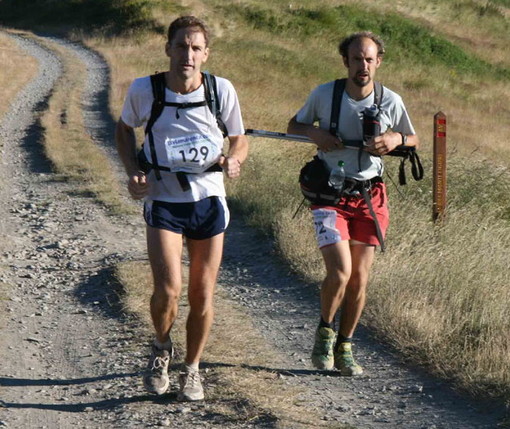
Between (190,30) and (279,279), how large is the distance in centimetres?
332

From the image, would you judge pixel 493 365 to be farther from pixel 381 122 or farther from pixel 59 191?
pixel 59 191

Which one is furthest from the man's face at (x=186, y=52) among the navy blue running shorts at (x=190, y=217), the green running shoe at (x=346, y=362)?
the green running shoe at (x=346, y=362)

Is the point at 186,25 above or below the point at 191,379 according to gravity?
above

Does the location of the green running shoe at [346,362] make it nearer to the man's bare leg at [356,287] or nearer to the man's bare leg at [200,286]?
the man's bare leg at [356,287]

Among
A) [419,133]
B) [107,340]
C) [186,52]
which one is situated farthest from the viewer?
[419,133]

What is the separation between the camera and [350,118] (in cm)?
552

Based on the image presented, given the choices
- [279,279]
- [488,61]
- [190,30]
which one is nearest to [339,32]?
[488,61]

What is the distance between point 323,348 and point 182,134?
1509 millimetres

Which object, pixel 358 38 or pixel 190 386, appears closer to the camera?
pixel 190 386

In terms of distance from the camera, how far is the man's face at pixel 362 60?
5.45m

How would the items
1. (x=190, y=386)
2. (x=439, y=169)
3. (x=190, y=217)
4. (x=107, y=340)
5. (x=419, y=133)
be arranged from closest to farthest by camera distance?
1. (x=190, y=217)
2. (x=190, y=386)
3. (x=107, y=340)
4. (x=439, y=169)
5. (x=419, y=133)

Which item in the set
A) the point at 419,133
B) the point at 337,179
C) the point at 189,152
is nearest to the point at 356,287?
the point at 337,179

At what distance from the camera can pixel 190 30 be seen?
4.91m

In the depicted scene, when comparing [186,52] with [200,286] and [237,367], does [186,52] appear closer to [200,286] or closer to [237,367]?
[200,286]
